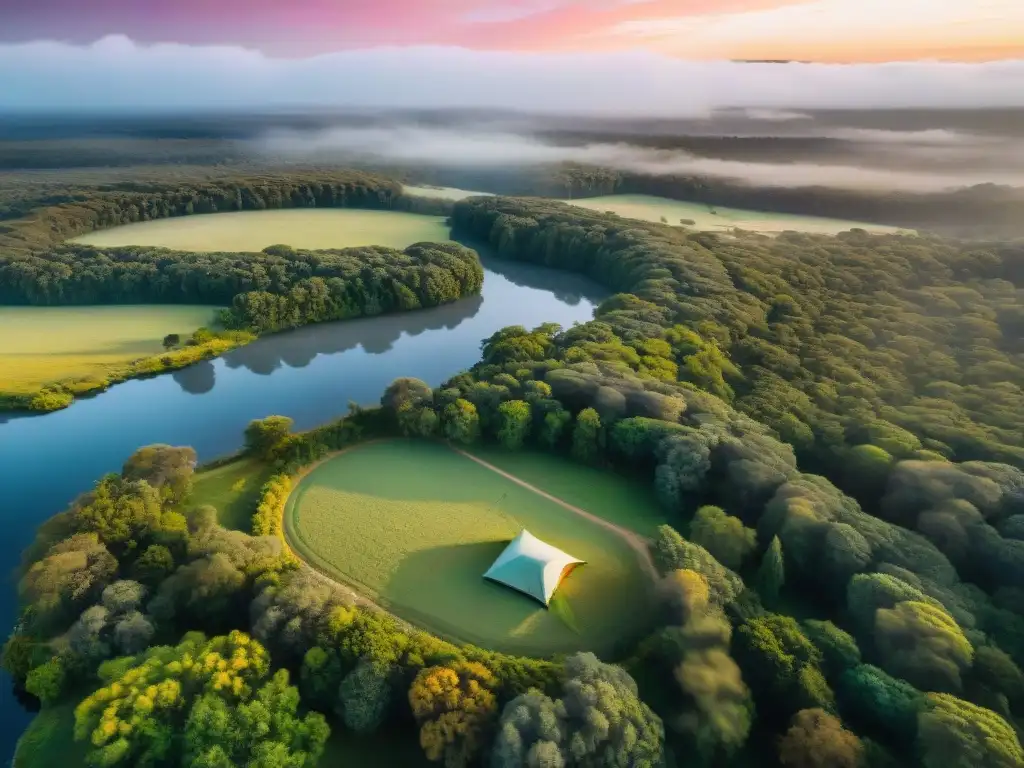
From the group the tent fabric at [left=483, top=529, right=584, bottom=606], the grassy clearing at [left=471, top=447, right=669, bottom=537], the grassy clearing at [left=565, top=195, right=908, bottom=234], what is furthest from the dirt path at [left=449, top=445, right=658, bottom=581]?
the grassy clearing at [left=565, top=195, right=908, bottom=234]

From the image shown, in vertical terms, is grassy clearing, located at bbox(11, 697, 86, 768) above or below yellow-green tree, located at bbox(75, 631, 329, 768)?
below

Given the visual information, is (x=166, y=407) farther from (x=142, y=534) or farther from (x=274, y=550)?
(x=274, y=550)

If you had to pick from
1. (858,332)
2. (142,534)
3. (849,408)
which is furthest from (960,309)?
(142,534)

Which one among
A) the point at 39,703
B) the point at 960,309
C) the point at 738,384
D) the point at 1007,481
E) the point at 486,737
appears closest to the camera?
the point at 486,737

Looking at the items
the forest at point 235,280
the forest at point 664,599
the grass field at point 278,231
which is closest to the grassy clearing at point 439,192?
the grass field at point 278,231

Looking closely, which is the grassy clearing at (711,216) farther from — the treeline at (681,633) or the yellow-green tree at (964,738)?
the yellow-green tree at (964,738)

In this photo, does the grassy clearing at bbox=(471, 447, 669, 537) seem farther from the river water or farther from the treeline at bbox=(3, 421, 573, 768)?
the river water
